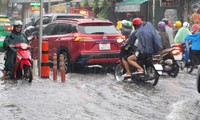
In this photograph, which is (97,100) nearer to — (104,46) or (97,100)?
(97,100)

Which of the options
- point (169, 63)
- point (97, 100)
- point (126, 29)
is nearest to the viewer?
point (97, 100)

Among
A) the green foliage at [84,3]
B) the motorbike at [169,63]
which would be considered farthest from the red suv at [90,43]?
the green foliage at [84,3]

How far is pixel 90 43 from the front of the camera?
1391cm

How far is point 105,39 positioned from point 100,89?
11.0 ft

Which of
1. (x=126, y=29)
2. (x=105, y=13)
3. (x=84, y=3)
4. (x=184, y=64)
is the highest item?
(x=84, y=3)

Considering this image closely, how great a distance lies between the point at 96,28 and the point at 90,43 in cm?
70

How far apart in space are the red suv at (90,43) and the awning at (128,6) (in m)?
14.6

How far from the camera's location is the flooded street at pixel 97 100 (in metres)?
7.88

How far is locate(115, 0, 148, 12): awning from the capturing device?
2905cm

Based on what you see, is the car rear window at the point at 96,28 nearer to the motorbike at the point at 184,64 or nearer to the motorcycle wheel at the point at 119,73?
the motorcycle wheel at the point at 119,73

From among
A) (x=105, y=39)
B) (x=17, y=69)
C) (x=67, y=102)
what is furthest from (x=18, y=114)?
(x=105, y=39)

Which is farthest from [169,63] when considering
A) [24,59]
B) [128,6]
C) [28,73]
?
[128,6]

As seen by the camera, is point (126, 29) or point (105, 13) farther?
point (105, 13)

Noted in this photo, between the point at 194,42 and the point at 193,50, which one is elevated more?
the point at 194,42
